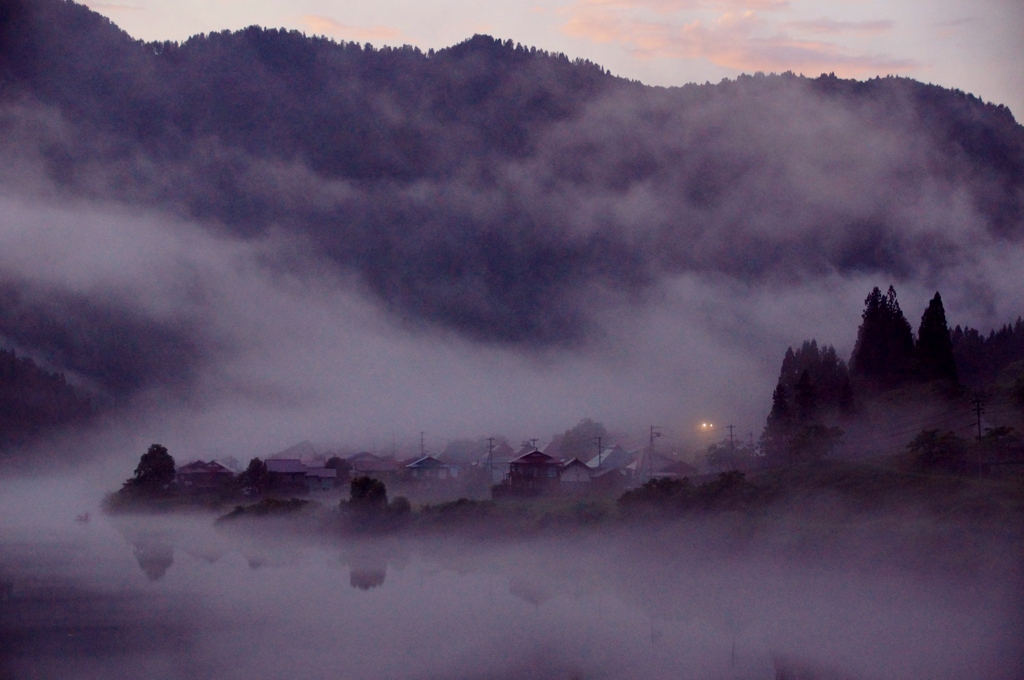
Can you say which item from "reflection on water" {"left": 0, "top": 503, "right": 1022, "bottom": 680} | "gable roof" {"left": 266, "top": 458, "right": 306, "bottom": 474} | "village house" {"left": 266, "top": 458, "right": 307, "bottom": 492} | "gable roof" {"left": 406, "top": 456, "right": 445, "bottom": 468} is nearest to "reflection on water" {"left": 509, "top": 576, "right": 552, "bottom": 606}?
"reflection on water" {"left": 0, "top": 503, "right": 1022, "bottom": 680}

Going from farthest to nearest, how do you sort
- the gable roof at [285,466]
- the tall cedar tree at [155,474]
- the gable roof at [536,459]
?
the gable roof at [285,466] → the tall cedar tree at [155,474] → the gable roof at [536,459]

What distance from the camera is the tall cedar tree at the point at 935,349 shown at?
126 ft

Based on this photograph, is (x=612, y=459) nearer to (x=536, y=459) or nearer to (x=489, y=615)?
(x=536, y=459)

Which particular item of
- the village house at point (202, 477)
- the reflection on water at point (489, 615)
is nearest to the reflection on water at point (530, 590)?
the reflection on water at point (489, 615)

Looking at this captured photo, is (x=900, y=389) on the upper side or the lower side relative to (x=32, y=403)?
lower

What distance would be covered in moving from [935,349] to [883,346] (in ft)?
8.28

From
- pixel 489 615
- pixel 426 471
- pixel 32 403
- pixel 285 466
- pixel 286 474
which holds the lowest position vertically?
pixel 489 615

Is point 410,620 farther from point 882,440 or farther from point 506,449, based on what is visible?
point 506,449

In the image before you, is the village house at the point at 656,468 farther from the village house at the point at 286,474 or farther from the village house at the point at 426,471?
the village house at the point at 286,474

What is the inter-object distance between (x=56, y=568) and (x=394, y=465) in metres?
16.8

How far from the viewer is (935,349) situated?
3894cm

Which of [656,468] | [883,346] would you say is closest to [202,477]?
[656,468]

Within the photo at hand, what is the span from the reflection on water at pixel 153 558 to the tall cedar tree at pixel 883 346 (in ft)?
89.3

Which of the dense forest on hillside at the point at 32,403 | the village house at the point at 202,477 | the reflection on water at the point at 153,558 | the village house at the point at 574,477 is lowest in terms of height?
the reflection on water at the point at 153,558
